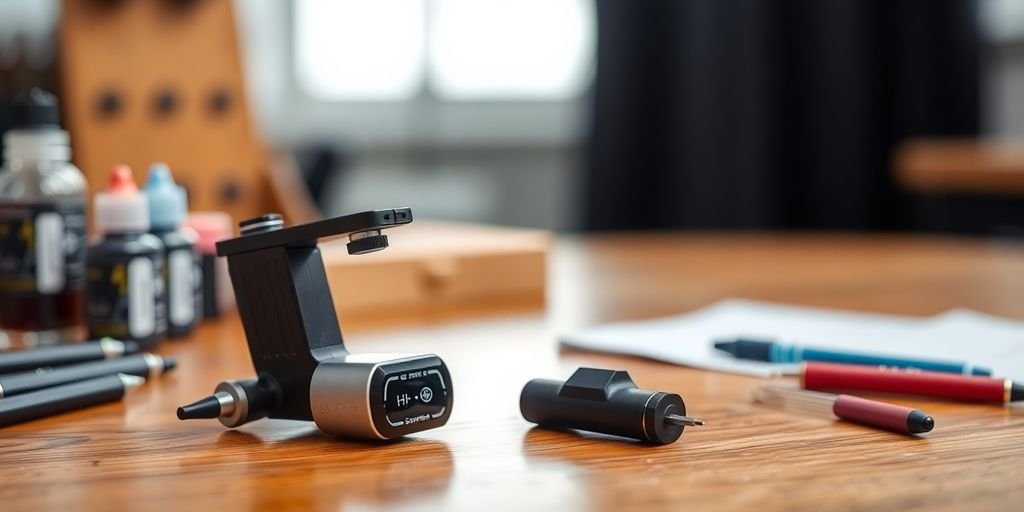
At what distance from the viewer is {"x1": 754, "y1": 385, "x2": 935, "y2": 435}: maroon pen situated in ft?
1.96

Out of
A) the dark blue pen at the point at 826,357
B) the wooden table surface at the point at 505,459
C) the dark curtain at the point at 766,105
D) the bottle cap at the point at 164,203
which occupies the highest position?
the dark curtain at the point at 766,105

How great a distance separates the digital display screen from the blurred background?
2232 mm

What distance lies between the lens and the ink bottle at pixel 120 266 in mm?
833

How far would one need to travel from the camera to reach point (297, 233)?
604 mm

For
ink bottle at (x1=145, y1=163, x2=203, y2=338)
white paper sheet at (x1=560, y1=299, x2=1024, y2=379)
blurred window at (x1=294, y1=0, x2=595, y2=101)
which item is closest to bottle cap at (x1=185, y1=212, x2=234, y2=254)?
ink bottle at (x1=145, y1=163, x2=203, y2=338)

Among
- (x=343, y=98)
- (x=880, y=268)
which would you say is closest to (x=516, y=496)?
(x=880, y=268)

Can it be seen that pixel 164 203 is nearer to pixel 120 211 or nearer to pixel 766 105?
pixel 120 211

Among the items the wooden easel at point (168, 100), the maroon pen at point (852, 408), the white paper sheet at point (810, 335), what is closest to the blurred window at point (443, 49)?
the wooden easel at point (168, 100)

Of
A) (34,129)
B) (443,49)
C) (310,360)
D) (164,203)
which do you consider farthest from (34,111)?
(443,49)

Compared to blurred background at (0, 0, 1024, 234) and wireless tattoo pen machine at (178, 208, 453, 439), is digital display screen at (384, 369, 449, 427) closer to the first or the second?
wireless tattoo pen machine at (178, 208, 453, 439)

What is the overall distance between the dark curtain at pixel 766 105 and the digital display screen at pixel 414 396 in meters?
2.62

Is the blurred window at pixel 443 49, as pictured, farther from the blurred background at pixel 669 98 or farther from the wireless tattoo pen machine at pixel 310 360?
the wireless tattoo pen machine at pixel 310 360

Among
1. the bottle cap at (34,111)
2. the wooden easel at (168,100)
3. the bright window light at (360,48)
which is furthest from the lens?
the bright window light at (360,48)

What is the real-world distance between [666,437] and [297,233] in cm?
22
